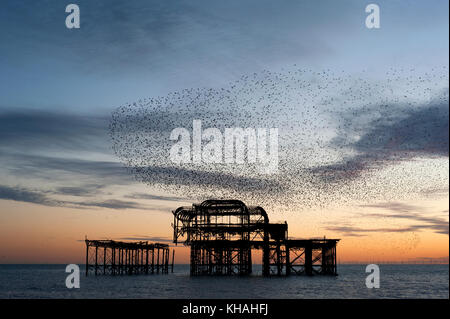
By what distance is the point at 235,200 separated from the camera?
72.9m

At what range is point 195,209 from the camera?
75500 millimetres

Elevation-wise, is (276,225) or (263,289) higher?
(276,225)
